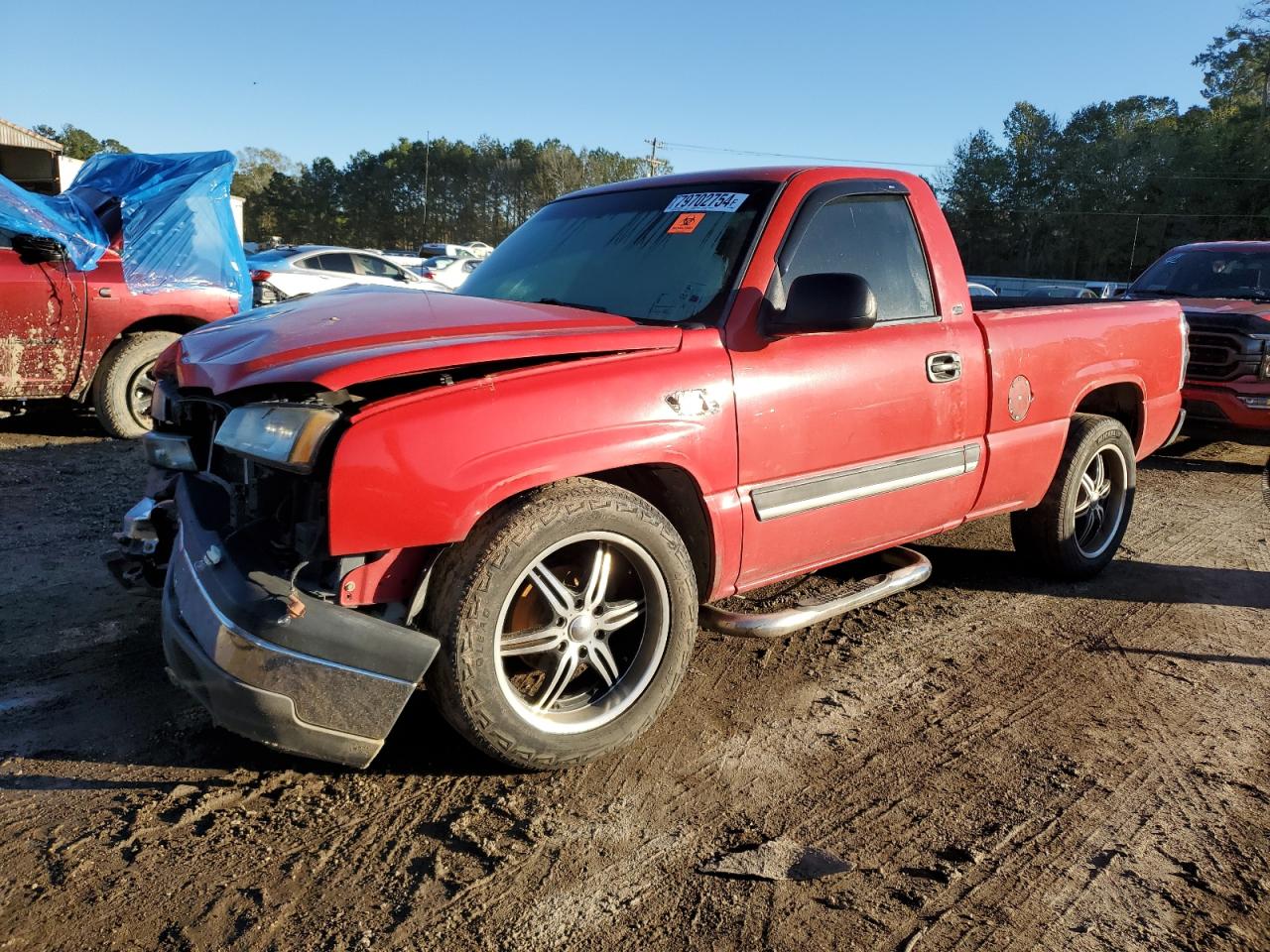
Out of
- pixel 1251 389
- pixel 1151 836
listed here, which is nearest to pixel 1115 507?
pixel 1151 836

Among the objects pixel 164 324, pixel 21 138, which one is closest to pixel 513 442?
pixel 164 324

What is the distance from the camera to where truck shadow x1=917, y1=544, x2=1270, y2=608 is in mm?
4664

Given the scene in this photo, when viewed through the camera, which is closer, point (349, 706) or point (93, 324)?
point (349, 706)

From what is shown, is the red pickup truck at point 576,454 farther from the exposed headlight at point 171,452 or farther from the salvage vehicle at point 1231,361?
the salvage vehicle at point 1231,361

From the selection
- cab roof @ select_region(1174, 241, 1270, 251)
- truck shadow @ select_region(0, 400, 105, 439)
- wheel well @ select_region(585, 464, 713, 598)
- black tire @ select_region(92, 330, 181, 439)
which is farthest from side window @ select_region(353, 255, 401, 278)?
wheel well @ select_region(585, 464, 713, 598)

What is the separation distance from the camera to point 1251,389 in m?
7.56

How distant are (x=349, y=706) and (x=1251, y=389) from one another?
309 inches

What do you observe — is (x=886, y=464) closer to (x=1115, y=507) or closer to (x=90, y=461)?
(x=1115, y=507)

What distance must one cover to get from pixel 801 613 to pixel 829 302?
3.62 feet

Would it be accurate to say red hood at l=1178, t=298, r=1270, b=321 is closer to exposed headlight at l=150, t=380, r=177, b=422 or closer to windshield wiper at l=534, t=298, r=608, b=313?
windshield wiper at l=534, t=298, r=608, b=313

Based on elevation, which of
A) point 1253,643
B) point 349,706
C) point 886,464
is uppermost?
point 886,464

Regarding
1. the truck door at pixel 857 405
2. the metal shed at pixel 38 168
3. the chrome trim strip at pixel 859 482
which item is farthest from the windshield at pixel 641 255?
the metal shed at pixel 38 168

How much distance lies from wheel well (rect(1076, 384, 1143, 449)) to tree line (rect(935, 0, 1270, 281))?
135 feet

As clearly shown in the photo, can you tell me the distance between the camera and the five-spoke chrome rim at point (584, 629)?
109 inches
